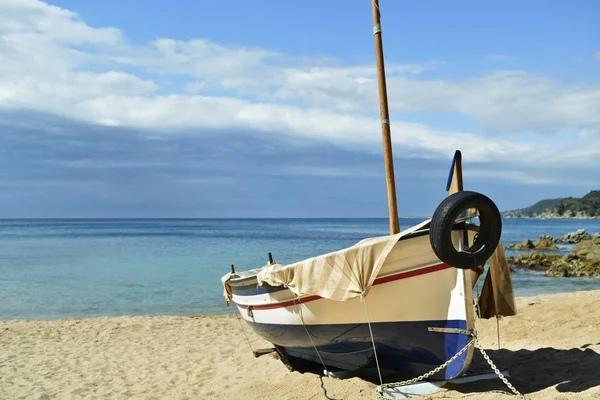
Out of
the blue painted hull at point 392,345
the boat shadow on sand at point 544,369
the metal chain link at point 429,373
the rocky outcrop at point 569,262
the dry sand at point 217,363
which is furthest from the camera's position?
the rocky outcrop at point 569,262

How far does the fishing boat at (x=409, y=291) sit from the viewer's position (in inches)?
219

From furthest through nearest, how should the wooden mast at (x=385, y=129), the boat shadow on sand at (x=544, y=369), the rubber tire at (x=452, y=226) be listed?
the wooden mast at (x=385, y=129)
the boat shadow on sand at (x=544, y=369)
the rubber tire at (x=452, y=226)

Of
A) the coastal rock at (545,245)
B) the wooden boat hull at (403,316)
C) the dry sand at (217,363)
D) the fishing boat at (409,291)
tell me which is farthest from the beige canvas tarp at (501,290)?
the coastal rock at (545,245)

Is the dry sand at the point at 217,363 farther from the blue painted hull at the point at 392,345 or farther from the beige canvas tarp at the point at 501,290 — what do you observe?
the beige canvas tarp at the point at 501,290

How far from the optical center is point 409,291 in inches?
232

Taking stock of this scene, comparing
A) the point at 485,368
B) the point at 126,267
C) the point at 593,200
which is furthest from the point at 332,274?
the point at 593,200

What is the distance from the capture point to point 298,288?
6387 mm

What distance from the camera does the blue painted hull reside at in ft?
19.4

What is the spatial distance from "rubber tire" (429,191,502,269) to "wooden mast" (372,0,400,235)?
192 cm

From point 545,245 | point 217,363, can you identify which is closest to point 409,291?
point 217,363

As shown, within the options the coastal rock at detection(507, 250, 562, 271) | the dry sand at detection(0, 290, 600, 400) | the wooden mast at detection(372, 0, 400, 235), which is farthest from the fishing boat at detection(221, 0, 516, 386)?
the coastal rock at detection(507, 250, 562, 271)

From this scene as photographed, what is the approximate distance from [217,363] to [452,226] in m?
5.75

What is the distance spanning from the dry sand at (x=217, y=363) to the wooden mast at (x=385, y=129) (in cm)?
243

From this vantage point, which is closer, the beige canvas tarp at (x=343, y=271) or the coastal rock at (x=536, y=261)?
the beige canvas tarp at (x=343, y=271)
